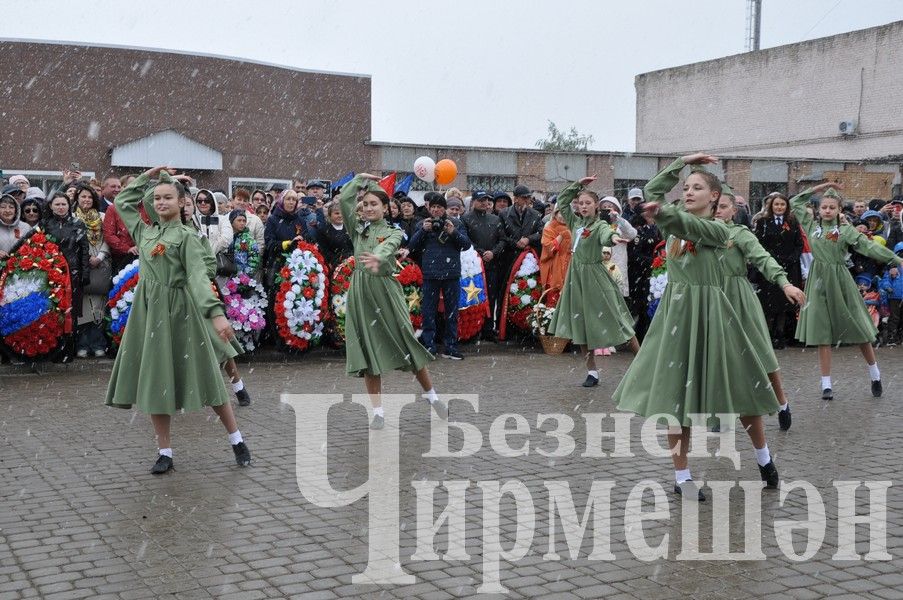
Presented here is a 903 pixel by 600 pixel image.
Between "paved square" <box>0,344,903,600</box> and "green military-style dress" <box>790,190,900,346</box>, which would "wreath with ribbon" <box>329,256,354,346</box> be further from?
"green military-style dress" <box>790,190,900,346</box>

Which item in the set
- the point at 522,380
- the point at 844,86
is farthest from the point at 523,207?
the point at 844,86

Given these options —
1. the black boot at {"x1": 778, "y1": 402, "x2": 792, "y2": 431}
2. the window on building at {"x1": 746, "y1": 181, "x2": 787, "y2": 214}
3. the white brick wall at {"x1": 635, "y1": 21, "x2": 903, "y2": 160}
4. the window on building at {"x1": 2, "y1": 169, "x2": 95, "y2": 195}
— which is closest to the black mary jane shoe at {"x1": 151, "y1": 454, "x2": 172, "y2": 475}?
the black boot at {"x1": 778, "y1": 402, "x2": 792, "y2": 431}

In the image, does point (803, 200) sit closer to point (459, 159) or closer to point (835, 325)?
point (835, 325)

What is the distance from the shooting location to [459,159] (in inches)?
1195

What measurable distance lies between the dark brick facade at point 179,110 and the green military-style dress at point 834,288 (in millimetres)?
22212

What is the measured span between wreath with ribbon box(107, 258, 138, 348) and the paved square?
133cm

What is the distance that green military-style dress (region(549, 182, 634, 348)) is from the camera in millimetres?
11180

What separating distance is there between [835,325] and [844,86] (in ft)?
97.0

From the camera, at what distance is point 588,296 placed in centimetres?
1134

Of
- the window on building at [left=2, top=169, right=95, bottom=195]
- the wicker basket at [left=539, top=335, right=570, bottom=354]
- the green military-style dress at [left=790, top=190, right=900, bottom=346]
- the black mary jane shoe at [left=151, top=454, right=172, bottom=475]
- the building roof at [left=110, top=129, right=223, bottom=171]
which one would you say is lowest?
the wicker basket at [left=539, top=335, right=570, bottom=354]

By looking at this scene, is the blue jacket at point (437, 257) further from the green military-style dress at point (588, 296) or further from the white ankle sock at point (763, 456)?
the white ankle sock at point (763, 456)

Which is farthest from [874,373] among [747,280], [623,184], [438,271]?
[623,184]

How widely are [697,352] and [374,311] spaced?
3.14 meters

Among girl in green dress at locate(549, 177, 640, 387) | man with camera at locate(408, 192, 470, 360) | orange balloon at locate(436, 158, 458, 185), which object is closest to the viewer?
girl in green dress at locate(549, 177, 640, 387)
